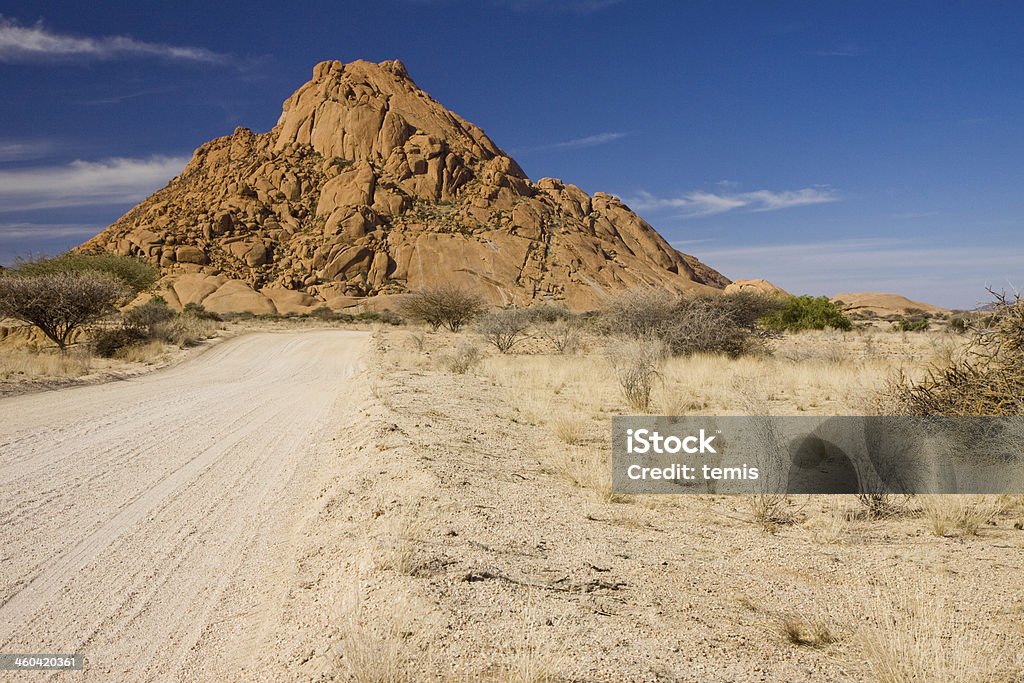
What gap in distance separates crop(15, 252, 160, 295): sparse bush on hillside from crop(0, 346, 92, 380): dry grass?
717 inches

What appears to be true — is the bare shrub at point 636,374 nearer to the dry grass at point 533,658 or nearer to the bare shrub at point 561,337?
the bare shrub at point 561,337

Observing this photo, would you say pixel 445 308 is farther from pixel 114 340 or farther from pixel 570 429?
pixel 570 429

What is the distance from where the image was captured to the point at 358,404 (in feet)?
40.0

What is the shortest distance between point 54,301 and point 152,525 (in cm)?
2205

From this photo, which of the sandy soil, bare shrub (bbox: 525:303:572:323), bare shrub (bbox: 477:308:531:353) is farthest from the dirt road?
bare shrub (bbox: 525:303:572:323)

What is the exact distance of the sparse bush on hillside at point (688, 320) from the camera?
20547 mm

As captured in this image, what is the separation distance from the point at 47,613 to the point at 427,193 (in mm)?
99226

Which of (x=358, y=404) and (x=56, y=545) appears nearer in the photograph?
(x=56, y=545)

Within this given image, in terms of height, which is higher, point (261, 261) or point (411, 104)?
point (411, 104)

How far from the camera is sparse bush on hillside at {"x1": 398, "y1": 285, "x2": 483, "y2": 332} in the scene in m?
39.4

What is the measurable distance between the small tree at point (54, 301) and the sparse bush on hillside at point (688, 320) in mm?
20174

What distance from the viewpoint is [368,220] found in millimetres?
89188

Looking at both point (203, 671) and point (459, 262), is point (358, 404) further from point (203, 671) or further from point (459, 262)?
point (459, 262)

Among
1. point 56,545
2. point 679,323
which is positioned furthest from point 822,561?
point 679,323
